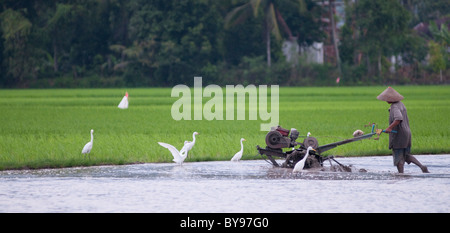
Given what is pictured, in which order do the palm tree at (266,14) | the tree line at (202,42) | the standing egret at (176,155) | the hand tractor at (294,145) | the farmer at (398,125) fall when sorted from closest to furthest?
the farmer at (398,125)
the hand tractor at (294,145)
the standing egret at (176,155)
the palm tree at (266,14)
the tree line at (202,42)

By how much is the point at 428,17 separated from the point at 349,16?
564 inches

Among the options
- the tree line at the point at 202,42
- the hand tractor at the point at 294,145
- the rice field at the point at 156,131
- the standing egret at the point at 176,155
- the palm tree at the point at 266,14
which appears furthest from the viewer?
the tree line at the point at 202,42

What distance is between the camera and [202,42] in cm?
5134

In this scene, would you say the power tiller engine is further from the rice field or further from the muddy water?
the rice field

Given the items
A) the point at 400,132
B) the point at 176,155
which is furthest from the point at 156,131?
the point at 400,132

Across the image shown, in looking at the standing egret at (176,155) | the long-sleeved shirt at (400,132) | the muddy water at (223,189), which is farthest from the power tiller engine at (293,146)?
the standing egret at (176,155)

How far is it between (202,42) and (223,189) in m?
41.8

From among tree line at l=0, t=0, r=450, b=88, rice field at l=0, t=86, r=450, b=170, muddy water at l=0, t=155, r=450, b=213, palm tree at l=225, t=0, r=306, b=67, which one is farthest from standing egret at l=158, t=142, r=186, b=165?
palm tree at l=225, t=0, r=306, b=67

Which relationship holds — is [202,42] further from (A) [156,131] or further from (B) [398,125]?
(B) [398,125]

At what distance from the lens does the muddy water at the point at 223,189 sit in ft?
28.7

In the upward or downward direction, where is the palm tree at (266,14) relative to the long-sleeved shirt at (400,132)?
upward

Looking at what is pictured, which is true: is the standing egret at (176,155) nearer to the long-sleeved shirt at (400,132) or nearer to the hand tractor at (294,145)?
the hand tractor at (294,145)

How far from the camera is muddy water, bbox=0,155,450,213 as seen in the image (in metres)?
8.74

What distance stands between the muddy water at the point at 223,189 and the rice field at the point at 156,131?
1.08 metres
